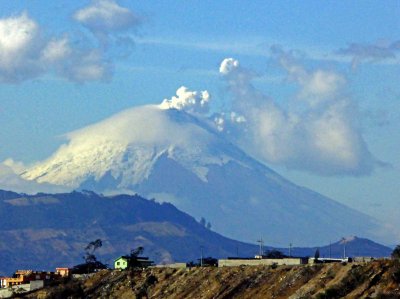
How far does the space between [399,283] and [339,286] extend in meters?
11.3

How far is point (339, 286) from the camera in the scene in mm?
198875

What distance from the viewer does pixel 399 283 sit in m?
190

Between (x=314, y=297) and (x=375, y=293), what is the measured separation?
34.8 feet

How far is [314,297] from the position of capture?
196625mm

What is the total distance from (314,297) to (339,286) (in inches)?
181

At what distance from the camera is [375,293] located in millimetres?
189500

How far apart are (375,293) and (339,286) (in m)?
10.2

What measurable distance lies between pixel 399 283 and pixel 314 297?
514 inches

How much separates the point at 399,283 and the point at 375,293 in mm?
3748
